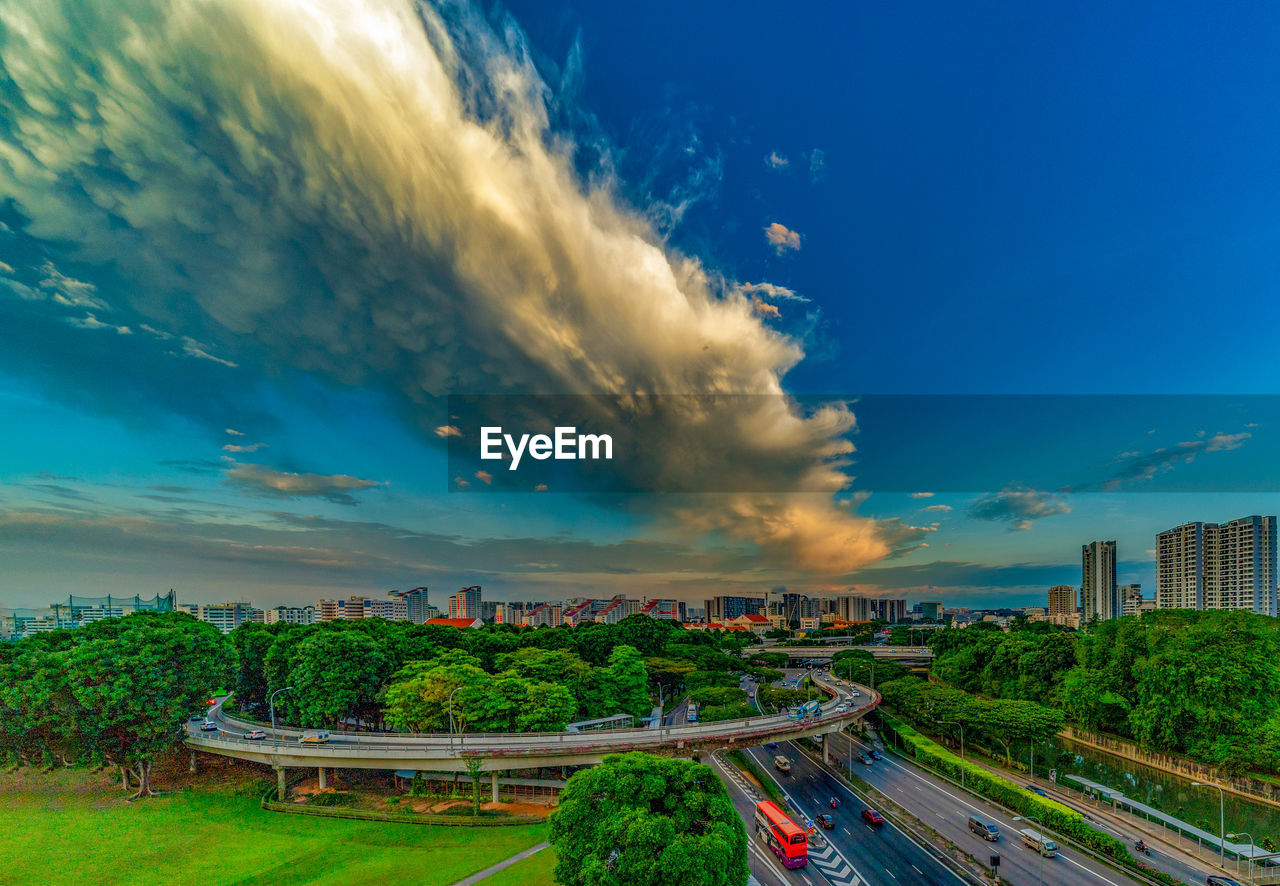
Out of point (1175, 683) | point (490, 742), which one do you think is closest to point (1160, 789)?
point (1175, 683)

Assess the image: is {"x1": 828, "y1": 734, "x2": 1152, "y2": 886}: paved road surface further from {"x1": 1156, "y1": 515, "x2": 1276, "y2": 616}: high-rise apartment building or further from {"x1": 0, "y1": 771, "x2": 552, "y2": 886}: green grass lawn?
{"x1": 1156, "y1": 515, "x2": 1276, "y2": 616}: high-rise apartment building

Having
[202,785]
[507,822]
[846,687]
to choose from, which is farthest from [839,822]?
[202,785]

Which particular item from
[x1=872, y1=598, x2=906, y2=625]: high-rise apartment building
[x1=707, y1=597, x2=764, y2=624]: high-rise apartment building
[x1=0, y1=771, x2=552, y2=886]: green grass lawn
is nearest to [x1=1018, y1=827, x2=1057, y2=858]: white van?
[x1=0, y1=771, x2=552, y2=886]: green grass lawn

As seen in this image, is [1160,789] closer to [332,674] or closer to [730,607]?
[332,674]

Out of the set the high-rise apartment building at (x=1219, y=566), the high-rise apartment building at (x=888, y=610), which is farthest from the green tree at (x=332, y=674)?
the high-rise apartment building at (x=888, y=610)

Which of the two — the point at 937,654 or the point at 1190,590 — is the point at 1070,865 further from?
the point at 1190,590
